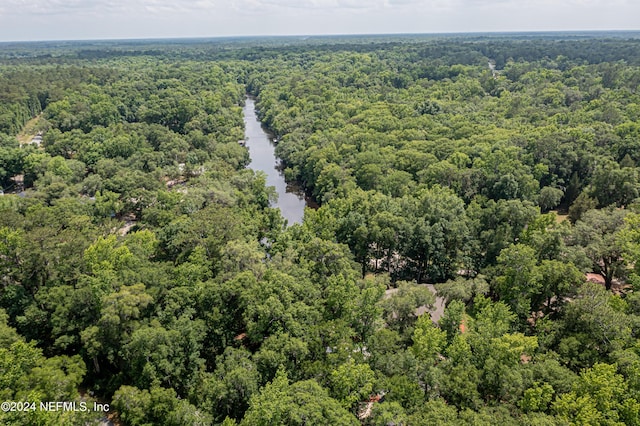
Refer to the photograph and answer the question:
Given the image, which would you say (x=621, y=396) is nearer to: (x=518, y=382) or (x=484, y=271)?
(x=518, y=382)

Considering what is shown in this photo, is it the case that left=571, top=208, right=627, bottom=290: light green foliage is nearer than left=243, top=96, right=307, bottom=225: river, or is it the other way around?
left=571, top=208, right=627, bottom=290: light green foliage

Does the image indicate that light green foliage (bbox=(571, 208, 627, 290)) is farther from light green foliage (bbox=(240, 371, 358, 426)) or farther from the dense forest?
light green foliage (bbox=(240, 371, 358, 426))

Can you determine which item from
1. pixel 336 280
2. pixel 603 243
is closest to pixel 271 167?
pixel 336 280

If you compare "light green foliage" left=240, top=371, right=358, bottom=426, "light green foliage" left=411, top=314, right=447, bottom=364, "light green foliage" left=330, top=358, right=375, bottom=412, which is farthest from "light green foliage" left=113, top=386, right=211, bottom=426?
"light green foliage" left=411, top=314, right=447, bottom=364

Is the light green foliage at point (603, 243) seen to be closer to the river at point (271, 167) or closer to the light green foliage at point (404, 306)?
the light green foliage at point (404, 306)

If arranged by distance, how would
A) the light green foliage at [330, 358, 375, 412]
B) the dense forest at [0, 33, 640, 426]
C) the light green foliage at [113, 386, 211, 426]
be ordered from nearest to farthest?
the light green foliage at [330, 358, 375, 412], the dense forest at [0, 33, 640, 426], the light green foliage at [113, 386, 211, 426]

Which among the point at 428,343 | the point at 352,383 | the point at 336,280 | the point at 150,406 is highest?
the point at 336,280

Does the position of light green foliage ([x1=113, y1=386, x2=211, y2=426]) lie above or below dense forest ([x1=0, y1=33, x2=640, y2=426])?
below

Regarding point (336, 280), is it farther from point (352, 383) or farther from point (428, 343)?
point (352, 383)
